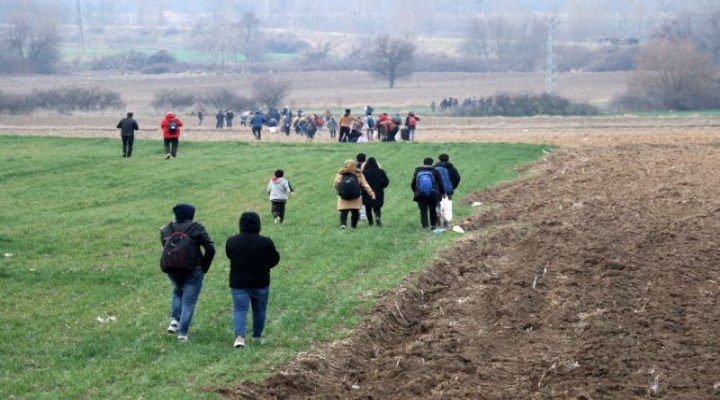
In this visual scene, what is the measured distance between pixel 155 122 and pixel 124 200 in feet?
143

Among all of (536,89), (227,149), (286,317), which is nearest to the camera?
(286,317)

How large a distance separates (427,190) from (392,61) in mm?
100700

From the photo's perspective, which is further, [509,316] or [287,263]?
[287,263]

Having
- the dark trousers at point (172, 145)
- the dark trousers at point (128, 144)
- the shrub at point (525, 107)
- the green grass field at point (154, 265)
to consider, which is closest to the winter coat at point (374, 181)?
the green grass field at point (154, 265)

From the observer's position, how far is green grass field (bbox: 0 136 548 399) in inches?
572

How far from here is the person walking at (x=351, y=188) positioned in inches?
1021

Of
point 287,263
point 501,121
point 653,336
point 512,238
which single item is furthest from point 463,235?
point 501,121

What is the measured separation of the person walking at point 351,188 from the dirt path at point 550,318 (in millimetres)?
2345

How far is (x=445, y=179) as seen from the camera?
87.6 ft

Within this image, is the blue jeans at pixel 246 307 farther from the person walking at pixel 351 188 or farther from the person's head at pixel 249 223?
the person walking at pixel 351 188

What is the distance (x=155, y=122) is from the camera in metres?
75.2

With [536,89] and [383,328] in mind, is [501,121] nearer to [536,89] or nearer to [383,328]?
[536,89]

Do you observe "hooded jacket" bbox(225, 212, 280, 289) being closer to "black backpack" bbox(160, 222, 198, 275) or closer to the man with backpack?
"black backpack" bbox(160, 222, 198, 275)

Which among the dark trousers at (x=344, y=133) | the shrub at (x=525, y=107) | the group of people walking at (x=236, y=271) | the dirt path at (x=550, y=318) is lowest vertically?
the shrub at (x=525, y=107)
